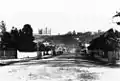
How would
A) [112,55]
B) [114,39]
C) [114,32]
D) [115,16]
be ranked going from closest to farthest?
1. [115,16]
2. [112,55]
3. [114,39]
4. [114,32]

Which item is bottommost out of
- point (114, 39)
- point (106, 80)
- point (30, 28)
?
point (106, 80)

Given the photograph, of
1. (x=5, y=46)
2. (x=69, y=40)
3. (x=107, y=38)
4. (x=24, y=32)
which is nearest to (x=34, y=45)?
(x=24, y=32)

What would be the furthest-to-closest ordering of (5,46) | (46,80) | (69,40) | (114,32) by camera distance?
1. (69,40)
2. (5,46)
3. (114,32)
4. (46,80)

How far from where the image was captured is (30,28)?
104125mm

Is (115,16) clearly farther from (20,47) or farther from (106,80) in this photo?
(20,47)

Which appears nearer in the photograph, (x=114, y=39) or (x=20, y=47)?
(x=114, y=39)

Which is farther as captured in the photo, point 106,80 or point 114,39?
point 114,39

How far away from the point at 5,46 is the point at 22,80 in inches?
2151

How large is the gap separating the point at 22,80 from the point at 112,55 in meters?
28.0

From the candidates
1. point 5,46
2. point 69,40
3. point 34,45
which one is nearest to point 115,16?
point 5,46

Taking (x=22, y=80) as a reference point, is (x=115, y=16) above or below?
above

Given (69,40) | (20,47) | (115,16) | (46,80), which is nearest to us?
(46,80)

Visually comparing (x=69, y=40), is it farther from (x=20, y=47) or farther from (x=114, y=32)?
(x=114, y=32)

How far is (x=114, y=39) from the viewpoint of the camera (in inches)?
2219
